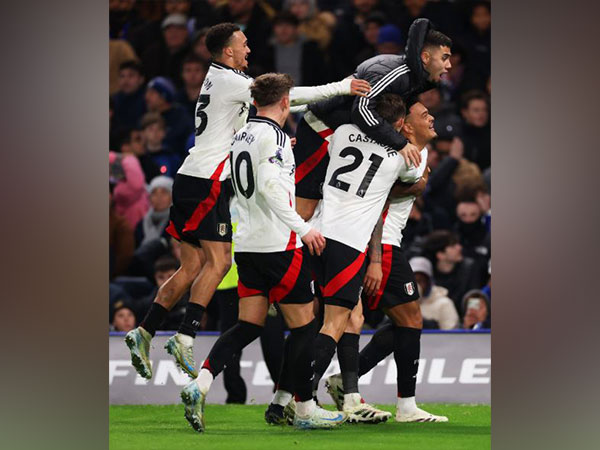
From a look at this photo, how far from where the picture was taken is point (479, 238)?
9656mm

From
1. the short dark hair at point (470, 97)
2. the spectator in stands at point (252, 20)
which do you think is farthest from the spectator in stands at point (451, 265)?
the spectator in stands at point (252, 20)

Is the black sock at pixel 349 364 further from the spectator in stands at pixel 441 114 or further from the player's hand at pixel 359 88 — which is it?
the spectator in stands at pixel 441 114

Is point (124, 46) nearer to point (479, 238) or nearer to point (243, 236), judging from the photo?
point (479, 238)

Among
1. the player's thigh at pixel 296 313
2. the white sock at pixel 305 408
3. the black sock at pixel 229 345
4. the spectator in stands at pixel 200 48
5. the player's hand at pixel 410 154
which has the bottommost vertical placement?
the white sock at pixel 305 408

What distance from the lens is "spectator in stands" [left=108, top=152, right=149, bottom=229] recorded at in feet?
31.4

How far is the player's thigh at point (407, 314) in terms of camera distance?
6.05 metres

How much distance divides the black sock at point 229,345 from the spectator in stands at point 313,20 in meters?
5.66

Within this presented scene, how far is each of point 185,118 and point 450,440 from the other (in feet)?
18.9

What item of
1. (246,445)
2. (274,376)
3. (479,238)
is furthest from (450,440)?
(479,238)

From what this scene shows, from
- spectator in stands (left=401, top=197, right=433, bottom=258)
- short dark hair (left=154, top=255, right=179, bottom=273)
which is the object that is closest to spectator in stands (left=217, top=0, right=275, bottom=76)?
spectator in stands (left=401, top=197, right=433, bottom=258)

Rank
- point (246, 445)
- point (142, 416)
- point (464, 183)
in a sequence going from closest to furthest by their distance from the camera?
point (246, 445), point (142, 416), point (464, 183)

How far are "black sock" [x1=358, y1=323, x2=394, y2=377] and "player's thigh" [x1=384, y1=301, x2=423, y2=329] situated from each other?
12.0 inches

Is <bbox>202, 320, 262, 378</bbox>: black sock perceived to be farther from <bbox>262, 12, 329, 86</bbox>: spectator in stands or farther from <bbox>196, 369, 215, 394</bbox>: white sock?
<bbox>262, 12, 329, 86</bbox>: spectator in stands
